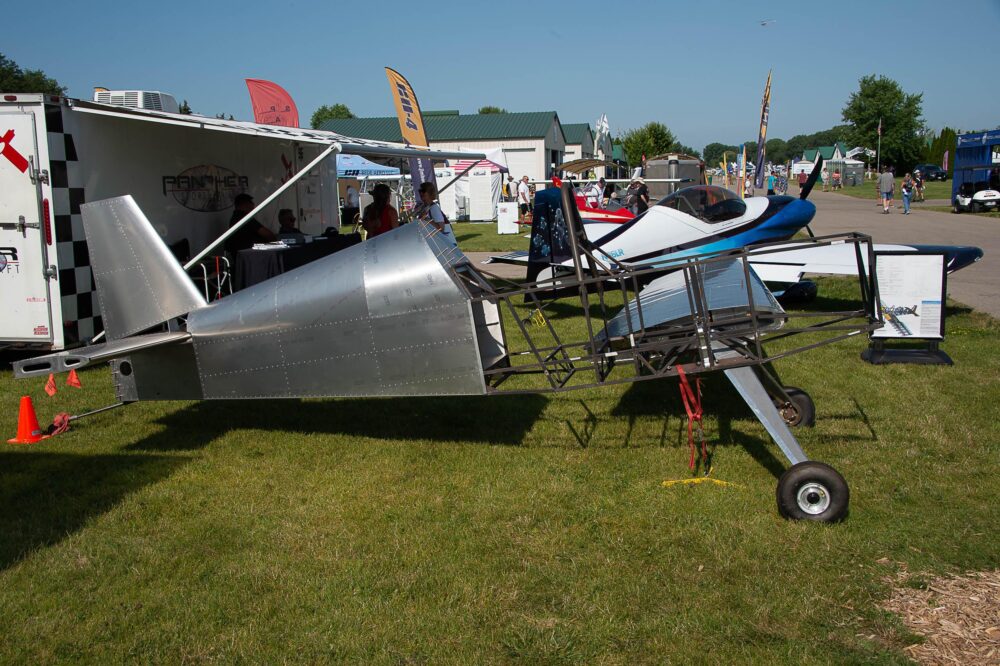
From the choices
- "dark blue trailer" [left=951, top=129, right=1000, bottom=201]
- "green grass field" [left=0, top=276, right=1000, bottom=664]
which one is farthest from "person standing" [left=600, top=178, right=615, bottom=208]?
"green grass field" [left=0, top=276, right=1000, bottom=664]

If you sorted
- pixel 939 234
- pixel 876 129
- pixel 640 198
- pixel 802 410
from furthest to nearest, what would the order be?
1. pixel 876 129
2. pixel 939 234
3. pixel 640 198
4. pixel 802 410

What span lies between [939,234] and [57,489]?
23643 millimetres

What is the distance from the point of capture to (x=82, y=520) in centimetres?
475

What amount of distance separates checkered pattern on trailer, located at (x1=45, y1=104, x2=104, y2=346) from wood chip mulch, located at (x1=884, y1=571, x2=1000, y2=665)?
25.5 feet

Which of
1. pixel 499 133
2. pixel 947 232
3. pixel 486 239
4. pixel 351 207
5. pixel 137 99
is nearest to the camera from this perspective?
pixel 137 99

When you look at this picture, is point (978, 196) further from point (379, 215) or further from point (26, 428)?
point (26, 428)

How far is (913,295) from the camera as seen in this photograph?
8164 millimetres

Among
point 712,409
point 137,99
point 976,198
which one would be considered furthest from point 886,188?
point 137,99

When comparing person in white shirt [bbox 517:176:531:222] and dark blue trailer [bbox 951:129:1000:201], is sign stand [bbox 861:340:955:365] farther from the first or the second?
dark blue trailer [bbox 951:129:1000:201]

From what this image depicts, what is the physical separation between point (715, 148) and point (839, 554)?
674 feet

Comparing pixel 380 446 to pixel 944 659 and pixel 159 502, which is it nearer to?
pixel 159 502

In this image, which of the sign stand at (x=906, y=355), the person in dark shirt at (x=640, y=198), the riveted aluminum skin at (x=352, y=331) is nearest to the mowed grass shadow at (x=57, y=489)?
the riveted aluminum skin at (x=352, y=331)

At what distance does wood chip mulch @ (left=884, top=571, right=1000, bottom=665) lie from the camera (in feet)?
10.8

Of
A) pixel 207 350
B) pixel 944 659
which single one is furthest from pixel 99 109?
pixel 944 659
